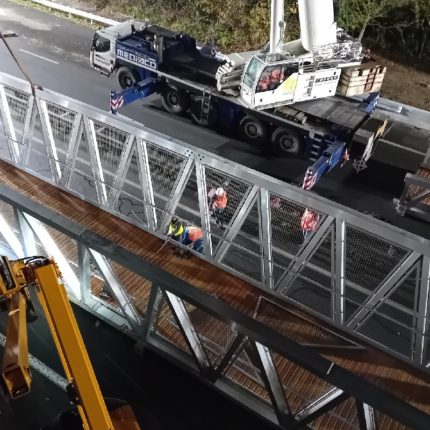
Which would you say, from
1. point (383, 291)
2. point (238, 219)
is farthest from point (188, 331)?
point (383, 291)

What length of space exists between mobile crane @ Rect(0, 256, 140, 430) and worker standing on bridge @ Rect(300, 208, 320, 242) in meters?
3.72

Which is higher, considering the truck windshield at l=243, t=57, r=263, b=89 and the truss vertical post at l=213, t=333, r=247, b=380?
the truck windshield at l=243, t=57, r=263, b=89

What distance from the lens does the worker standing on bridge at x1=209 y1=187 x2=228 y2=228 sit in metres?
7.66

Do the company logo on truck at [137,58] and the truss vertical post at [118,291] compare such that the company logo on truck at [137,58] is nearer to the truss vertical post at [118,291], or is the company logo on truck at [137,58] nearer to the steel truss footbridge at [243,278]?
the steel truss footbridge at [243,278]

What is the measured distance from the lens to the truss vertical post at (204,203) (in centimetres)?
743

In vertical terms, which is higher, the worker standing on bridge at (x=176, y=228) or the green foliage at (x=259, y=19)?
the green foliage at (x=259, y=19)

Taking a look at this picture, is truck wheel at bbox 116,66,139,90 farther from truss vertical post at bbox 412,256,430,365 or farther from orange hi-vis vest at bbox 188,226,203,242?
truss vertical post at bbox 412,256,430,365

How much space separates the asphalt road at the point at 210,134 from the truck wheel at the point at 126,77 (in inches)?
27.4

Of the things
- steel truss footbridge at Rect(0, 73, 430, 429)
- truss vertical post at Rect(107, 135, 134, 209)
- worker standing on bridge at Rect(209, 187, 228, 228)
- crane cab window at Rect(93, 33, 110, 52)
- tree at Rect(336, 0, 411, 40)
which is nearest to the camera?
steel truss footbridge at Rect(0, 73, 430, 429)

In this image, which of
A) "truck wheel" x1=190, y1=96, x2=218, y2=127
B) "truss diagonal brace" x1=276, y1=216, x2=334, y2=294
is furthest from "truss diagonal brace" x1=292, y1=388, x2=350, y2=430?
"truck wheel" x1=190, y1=96, x2=218, y2=127

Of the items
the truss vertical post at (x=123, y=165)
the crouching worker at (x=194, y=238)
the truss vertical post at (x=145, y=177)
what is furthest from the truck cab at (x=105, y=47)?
the crouching worker at (x=194, y=238)

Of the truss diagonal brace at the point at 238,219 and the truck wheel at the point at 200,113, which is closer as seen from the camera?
the truss diagonal brace at the point at 238,219

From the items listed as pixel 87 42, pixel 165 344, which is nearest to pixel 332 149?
pixel 165 344

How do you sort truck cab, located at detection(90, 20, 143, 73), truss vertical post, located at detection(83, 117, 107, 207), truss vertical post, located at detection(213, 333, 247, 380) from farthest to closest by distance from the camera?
1. truck cab, located at detection(90, 20, 143, 73)
2. truss vertical post, located at detection(83, 117, 107, 207)
3. truss vertical post, located at detection(213, 333, 247, 380)
